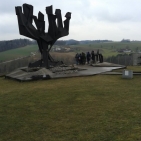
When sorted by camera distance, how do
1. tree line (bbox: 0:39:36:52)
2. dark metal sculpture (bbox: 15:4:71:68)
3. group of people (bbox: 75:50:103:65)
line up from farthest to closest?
tree line (bbox: 0:39:36:52) → group of people (bbox: 75:50:103:65) → dark metal sculpture (bbox: 15:4:71:68)

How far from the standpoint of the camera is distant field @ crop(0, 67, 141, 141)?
5.40 metres

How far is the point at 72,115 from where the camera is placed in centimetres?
689

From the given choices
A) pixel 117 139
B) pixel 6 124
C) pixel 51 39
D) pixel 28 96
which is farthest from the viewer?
pixel 51 39

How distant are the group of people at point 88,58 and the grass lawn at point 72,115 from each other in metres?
11.7

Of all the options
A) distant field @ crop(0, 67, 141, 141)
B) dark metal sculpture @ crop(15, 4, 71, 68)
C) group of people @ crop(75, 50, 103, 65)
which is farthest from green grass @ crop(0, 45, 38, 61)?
distant field @ crop(0, 67, 141, 141)

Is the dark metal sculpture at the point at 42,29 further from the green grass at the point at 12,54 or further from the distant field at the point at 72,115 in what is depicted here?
the green grass at the point at 12,54

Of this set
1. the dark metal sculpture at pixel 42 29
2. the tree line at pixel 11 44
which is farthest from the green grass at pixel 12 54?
the dark metal sculpture at pixel 42 29

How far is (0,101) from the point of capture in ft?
29.7

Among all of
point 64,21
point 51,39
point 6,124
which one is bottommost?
point 6,124

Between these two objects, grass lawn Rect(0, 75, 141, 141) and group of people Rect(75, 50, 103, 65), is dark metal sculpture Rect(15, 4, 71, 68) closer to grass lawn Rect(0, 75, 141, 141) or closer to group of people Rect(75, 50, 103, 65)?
group of people Rect(75, 50, 103, 65)

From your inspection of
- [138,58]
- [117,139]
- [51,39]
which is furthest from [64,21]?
[117,139]

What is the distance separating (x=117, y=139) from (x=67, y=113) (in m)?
2.39

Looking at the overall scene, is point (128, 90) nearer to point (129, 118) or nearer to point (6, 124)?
point (129, 118)

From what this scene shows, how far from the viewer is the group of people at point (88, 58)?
2212 centimetres
